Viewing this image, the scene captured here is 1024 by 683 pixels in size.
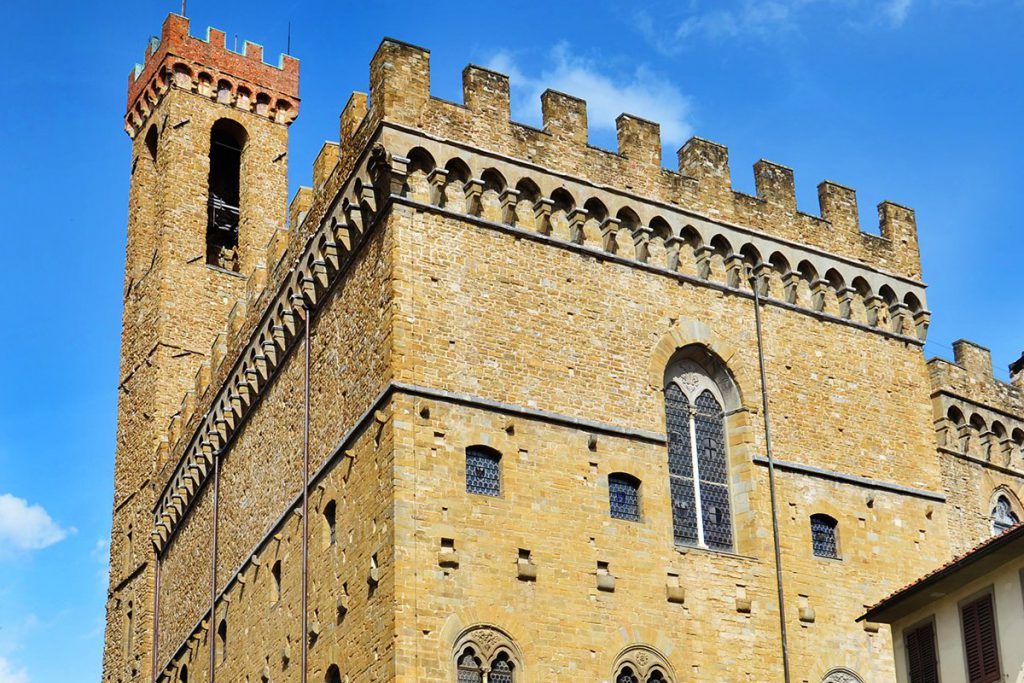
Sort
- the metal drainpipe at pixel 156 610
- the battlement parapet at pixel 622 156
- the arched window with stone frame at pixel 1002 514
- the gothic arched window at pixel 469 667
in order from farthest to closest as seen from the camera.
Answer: the metal drainpipe at pixel 156 610, the arched window with stone frame at pixel 1002 514, the battlement parapet at pixel 622 156, the gothic arched window at pixel 469 667

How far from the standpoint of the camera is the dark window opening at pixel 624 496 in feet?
75.1

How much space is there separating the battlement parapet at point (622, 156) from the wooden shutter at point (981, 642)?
8.04 metres

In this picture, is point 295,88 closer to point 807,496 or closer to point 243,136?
point 243,136

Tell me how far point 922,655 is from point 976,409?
979cm

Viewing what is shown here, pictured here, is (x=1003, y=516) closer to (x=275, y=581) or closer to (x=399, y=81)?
(x=275, y=581)

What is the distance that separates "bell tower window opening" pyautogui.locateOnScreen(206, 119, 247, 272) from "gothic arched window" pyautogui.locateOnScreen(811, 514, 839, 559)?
67.6ft

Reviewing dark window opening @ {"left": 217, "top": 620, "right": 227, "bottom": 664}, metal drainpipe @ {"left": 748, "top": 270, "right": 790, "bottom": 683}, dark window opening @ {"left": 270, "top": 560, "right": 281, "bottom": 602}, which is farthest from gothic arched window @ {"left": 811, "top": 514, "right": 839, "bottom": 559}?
dark window opening @ {"left": 217, "top": 620, "right": 227, "bottom": 664}

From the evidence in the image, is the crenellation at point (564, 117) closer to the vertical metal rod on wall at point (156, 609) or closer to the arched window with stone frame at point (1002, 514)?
the arched window with stone frame at point (1002, 514)

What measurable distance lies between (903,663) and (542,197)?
875 centimetres

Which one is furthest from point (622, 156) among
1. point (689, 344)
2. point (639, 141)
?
point (689, 344)

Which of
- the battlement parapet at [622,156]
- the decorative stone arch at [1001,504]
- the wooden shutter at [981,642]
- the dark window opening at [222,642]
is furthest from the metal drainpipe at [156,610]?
the wooden shutter at [981,642]

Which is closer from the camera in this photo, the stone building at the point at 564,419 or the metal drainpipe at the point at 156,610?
the stone building at the point at 564,419

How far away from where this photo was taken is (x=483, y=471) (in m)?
22.0

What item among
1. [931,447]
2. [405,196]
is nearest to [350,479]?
[405,196]
